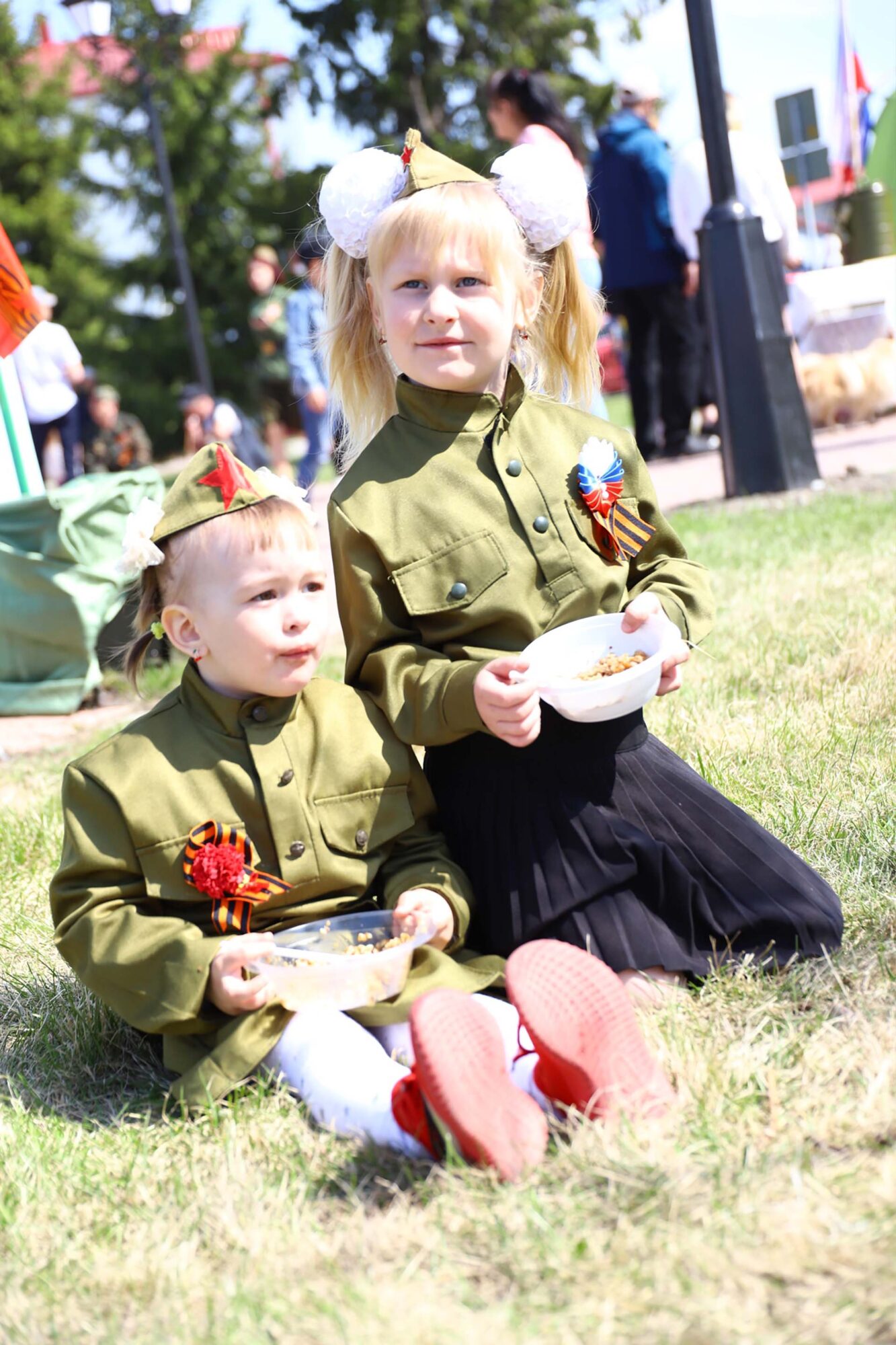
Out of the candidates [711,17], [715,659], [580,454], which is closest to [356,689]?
[580,454]

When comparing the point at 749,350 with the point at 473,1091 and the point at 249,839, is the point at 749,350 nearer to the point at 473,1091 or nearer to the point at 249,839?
the point at 249,839

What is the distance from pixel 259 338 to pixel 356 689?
2294 centimetres

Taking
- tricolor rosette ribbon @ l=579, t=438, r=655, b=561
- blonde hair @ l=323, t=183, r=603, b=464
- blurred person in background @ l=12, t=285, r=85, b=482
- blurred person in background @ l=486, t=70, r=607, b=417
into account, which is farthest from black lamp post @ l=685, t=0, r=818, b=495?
tricolor rosette ribbon @ l=579, t=438, r=655, b=561

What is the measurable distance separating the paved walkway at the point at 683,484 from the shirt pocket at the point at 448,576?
1.74 metres

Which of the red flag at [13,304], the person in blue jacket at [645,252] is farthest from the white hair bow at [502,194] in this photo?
the person in blue jacket at [645,252]

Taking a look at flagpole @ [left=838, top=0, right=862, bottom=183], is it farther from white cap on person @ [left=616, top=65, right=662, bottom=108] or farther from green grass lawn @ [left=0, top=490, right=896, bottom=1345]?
green grass lawn @ [left=0, top=490, right=896, bottom=1345]

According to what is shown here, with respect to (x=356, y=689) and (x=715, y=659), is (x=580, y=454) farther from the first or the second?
(x=715, y=659)

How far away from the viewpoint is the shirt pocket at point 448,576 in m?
2.34

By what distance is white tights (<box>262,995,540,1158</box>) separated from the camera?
196 centimetres

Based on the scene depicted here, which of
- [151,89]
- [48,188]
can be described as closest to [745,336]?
[151,89]

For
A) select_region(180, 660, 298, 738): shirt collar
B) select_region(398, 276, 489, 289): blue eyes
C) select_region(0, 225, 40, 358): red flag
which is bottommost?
select_region(180, 660, 298, 738): shirt collar

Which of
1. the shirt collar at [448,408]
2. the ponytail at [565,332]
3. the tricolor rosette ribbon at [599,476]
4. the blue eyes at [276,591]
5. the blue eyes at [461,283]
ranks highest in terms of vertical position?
the blue eyes at [461,283]

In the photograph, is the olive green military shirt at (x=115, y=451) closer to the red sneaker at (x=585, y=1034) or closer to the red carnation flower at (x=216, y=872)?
the red carnation flower at (x=216, y=872)

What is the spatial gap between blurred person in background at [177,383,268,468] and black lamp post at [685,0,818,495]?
3057 mm
